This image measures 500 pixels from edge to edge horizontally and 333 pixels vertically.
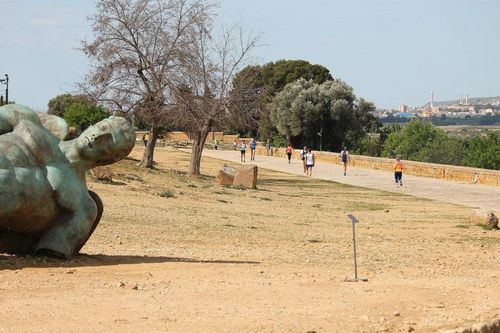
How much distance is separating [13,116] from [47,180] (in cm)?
91

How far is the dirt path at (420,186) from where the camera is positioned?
106 ft

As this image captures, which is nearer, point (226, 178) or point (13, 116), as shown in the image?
point (13, 116)

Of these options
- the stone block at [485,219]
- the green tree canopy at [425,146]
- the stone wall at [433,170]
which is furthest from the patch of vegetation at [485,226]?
the green tree canopy at [425,146]

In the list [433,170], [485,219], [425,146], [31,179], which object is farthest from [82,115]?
[31,179]

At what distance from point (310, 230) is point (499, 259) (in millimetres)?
4851

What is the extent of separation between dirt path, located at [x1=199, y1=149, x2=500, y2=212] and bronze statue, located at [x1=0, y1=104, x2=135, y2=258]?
1793cm

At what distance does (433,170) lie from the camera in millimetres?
45625

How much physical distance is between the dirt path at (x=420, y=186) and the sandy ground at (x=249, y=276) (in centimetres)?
850

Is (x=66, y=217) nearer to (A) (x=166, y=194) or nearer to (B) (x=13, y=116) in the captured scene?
(B) (x=13, y=116)

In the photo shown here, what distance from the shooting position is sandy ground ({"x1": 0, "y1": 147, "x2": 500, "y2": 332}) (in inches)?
349

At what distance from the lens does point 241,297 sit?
32.8ft

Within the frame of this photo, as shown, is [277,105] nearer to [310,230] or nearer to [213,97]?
[213,97]

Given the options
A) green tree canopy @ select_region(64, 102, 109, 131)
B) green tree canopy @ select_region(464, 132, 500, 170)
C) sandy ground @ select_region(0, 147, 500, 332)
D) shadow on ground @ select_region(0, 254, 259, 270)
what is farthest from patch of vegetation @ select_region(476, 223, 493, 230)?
green tree canopy @ select_region(464, 132, 500, 170)

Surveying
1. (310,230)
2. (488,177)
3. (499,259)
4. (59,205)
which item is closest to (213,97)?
(488,177)
